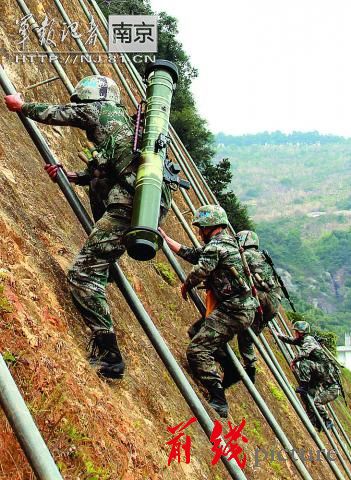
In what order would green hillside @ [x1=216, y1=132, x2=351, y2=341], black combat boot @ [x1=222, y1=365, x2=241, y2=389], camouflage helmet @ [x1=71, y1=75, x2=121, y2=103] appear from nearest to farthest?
camouflage helmet @ [x1=71, y1=75, x2=121, y2=103] → black combat boot @ [x1=222, y1=365, x2=241, y2=389] → green hillside @ [x1=216, y1=132, x2=351, y2=341]

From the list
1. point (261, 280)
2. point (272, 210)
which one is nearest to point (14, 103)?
point (261, 280)

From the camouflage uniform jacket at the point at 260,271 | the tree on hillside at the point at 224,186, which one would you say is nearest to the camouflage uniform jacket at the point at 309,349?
the camouflage uniform jacket at the point at 260,271

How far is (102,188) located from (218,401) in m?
2.79

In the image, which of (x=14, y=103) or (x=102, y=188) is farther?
Answer: (x=102, y=188)

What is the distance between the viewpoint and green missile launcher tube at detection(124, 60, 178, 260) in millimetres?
4055

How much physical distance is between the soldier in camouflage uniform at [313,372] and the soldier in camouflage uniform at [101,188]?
712 cm

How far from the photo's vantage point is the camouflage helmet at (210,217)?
643 cm

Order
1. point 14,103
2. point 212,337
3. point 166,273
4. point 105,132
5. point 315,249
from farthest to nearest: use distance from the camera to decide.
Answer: point 315,249 → point 166,273 → point 212,337 → point 105,132 → point 14,103

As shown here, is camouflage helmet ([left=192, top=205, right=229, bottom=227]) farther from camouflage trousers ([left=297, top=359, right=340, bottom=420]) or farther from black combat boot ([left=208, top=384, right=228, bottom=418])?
camouflage trousers ([left=297, top=359, right=340, bottom=420])

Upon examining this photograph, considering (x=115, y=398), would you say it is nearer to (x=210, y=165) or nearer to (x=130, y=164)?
(x=130, y=164)

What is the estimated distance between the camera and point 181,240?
11.0 meters

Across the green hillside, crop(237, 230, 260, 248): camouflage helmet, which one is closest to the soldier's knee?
crop(237, 230, 260, 248): camouflage helmet

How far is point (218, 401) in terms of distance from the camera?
6.52 meters

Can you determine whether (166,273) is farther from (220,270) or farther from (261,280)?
(220,270)
